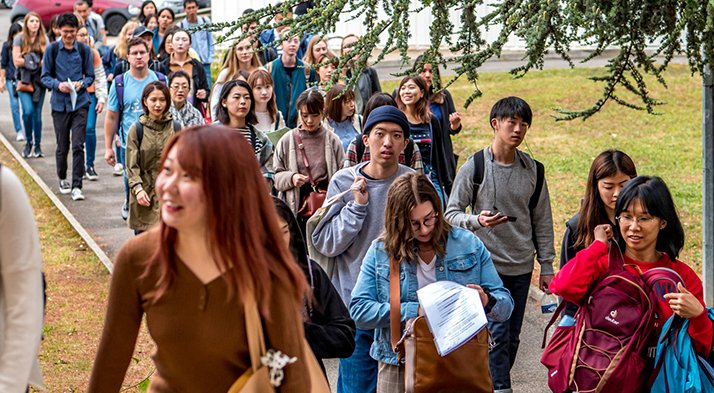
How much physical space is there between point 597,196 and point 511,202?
29.0 inches

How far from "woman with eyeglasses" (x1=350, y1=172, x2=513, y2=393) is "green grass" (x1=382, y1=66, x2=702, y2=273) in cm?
587

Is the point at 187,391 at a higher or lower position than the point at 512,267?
higher

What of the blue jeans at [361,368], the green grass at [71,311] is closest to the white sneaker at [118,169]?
the green grass at [71,311]

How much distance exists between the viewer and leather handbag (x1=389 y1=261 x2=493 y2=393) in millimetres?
4012

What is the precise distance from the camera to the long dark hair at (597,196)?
15.6 ft

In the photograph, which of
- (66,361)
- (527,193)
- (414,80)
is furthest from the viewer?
(414,80)

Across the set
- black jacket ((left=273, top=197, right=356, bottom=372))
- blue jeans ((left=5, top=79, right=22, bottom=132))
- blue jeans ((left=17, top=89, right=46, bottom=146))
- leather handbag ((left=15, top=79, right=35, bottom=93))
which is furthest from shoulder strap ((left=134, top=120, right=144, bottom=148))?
blue jeans ((left=5, top=79, right=22, bottom=132))

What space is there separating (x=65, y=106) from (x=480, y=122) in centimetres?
961

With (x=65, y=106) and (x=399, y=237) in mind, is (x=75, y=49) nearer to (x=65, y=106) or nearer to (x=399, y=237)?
(x=65, y=106)

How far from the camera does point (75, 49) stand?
10984mm

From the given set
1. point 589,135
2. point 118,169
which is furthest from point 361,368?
point 589,135

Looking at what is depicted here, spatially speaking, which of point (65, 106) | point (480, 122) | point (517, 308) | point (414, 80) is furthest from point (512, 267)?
point (480, 122)

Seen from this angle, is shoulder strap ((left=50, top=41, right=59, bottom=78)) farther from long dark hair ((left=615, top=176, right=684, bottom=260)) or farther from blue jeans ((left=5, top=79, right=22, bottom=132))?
long dark hair ((left=615, top=176, right=684, bottom=260))

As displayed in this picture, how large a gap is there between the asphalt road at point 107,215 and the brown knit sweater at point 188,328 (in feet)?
11.8
